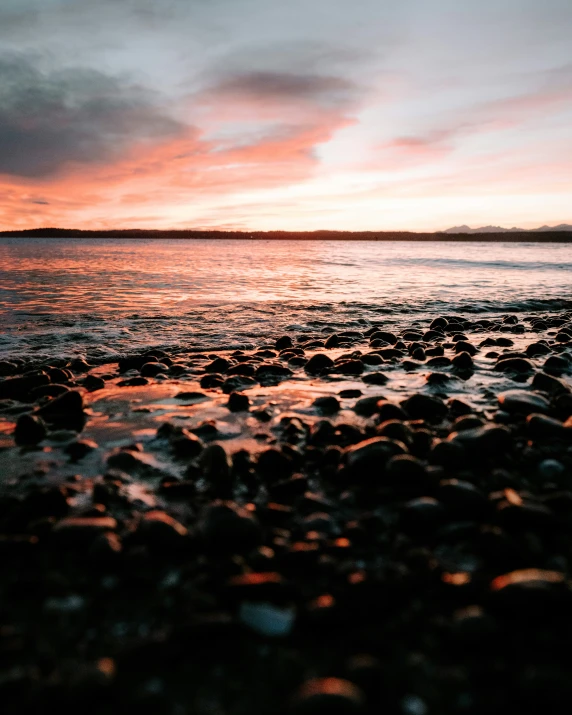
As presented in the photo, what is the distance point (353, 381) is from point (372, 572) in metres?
3.89

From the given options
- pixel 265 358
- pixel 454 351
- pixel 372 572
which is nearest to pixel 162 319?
pixel 265 358

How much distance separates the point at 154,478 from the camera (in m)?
3.34

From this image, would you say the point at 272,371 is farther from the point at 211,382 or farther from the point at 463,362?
the point at 463,362

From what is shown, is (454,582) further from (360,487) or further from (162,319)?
(162,319)

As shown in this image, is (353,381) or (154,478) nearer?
(154,478)

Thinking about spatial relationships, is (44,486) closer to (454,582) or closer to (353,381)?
(454,582)

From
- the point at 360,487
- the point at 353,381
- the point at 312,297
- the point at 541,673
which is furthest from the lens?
the point at 312,297

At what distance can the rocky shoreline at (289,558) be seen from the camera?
1672mm

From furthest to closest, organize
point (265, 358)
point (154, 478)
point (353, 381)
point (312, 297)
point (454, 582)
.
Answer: point (312, 297) < point (265, 358) < point (353, 381) < point (154, 478) < point (454, 582)

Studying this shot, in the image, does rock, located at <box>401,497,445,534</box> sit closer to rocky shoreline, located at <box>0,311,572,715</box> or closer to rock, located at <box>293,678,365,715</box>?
rocky shoreline, located at <box>0,311,572,715</box>

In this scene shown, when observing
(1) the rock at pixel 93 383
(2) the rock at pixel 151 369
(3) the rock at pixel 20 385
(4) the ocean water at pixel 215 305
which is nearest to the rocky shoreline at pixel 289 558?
(3) the rock at pixel 20 385

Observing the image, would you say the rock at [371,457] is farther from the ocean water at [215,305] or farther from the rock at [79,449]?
the ocean water at [215,305]

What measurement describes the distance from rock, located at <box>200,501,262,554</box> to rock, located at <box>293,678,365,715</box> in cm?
94

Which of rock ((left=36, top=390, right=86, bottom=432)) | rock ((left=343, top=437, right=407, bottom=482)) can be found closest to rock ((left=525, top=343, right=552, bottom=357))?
rock ((left=343, top=437, right=407, bottom=482))
